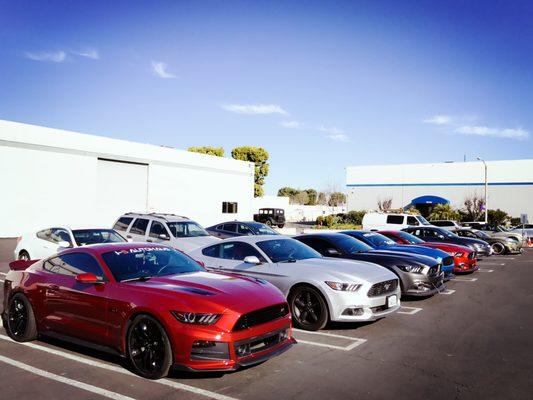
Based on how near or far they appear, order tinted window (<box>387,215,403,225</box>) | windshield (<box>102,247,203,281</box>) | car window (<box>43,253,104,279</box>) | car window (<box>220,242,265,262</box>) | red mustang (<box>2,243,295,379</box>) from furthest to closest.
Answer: tinted window (<box>387,215,403,225</box>) → car window (<box>220,242,265,262</box>) → car window (<box>43,253,104,279</box>) → windshield (<box>102,247,203,281</box>) → red mustang (<box>2,243,295,379</box>)

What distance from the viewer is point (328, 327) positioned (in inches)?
299

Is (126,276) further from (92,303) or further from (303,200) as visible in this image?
(303,200)

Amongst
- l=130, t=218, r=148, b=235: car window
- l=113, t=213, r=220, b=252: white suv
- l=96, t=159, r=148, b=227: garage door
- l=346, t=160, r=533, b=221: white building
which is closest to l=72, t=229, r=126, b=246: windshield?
l=113, t=213, r=220, b=252: white suv

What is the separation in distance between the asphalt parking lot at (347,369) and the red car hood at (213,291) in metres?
0.83

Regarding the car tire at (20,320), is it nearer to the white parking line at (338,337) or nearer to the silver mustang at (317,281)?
the silver mustang at (317,281)

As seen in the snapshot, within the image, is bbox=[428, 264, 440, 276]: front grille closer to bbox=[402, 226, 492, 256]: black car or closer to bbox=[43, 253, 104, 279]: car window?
bbox=[43, 253, 104, 279]: car window

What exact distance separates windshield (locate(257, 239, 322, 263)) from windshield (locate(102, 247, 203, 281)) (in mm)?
2010

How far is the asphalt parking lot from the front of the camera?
4.82 metres

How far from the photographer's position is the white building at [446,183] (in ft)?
166

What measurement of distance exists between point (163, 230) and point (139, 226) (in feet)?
3.00

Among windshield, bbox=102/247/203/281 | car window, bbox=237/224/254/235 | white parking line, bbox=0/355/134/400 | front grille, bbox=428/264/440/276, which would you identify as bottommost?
white parking line, bbox=0/355/134/400

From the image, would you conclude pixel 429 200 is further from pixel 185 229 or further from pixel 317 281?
pixel 317 281

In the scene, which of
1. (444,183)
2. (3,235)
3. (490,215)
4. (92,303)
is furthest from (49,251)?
(444,183)

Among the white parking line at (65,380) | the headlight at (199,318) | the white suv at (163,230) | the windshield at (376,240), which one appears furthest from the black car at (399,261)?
the white parking line at (65,380)
